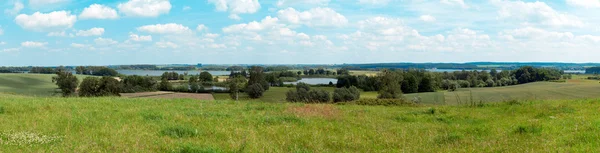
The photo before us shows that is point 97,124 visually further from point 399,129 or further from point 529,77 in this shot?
point 529,77

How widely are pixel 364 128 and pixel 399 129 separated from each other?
0.99m

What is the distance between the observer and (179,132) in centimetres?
967

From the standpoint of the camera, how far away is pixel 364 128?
441 inches

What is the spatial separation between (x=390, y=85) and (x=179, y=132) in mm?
58662

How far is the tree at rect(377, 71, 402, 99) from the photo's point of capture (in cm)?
6316

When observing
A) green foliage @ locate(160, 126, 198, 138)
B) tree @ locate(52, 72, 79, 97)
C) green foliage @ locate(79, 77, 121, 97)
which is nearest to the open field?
tree @ locate(52, 72, 79, 97)

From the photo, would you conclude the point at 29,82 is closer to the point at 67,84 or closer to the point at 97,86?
the point at 67,84

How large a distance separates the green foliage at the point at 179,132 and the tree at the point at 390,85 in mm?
53306

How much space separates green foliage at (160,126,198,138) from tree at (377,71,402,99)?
175 feet

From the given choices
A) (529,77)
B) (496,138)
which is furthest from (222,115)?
(529,77)

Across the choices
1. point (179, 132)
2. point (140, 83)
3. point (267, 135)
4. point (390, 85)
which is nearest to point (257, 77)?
point (140, 83)

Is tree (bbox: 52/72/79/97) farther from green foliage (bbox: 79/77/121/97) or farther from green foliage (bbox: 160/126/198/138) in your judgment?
green foliage (bbox: 160/126/198/138)

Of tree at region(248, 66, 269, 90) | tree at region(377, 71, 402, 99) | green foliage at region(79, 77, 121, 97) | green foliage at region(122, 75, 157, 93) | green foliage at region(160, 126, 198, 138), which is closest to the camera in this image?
green foliage at region(160, 126, 198, 138)

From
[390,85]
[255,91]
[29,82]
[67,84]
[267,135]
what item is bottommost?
[255,91]
